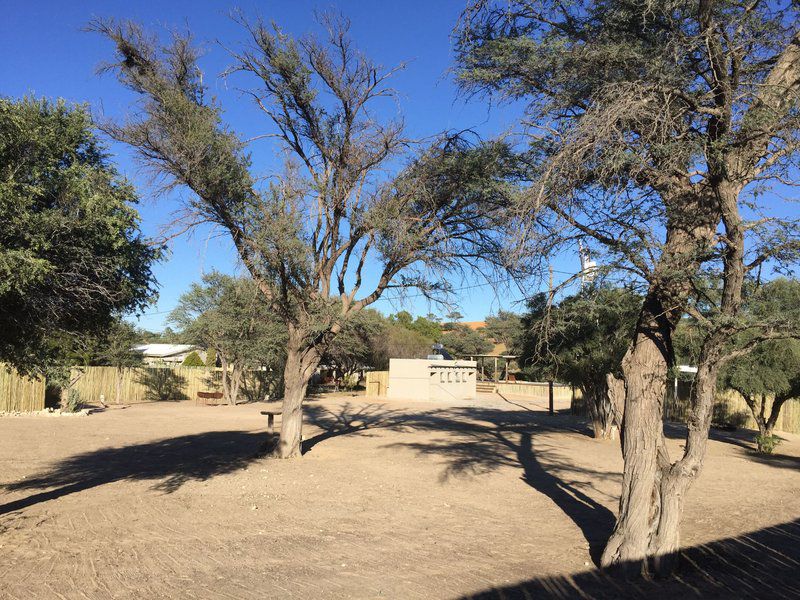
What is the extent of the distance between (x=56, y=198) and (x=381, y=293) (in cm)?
794

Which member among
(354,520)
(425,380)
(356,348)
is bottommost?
(354,520)

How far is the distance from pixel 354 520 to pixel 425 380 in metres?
30.2

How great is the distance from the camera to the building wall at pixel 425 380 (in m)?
38.3

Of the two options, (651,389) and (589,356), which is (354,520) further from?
(589,356)

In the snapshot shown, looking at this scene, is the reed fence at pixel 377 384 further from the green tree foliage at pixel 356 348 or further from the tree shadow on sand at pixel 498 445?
the tree shadow on sand at pixel 498 445

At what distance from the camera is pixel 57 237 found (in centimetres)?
625

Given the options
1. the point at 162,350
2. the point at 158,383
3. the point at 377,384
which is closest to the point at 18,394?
the point at 158,383

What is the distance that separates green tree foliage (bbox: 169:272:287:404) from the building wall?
826 centimetres

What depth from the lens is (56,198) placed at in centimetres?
650

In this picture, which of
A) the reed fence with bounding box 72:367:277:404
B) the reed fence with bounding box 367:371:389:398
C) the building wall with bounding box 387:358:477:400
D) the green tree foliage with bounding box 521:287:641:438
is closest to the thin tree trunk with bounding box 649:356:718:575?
the green tree foliage with bounding box 521:287:641:438

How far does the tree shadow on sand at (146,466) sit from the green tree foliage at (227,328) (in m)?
13.4

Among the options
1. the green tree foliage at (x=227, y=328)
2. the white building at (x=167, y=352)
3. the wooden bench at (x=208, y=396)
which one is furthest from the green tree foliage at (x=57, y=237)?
the white building at (x=167, y=352)

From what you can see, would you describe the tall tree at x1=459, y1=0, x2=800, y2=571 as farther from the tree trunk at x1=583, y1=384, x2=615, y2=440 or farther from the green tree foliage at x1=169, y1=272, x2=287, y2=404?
the green tree foliage at x1=169, y1=272, x2=287, y2=404

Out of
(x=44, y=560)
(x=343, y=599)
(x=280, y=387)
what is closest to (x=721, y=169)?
(x=343, y=599)
